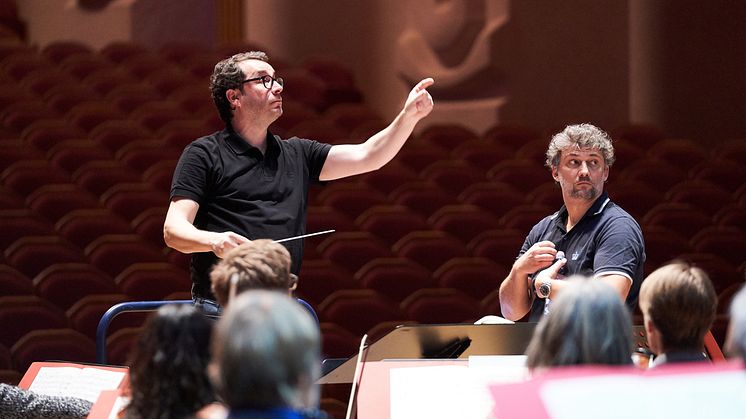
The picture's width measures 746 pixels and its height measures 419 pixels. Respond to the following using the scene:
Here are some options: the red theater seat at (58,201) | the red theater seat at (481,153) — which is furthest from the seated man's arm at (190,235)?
the red theater seat at (481,153)

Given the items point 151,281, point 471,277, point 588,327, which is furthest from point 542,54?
point 588,327

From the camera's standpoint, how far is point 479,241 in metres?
4.45

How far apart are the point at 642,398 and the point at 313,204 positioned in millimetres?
3410

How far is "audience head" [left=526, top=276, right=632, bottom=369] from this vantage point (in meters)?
1.51

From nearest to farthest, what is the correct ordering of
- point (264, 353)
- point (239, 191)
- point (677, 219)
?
point (264, 353) → point (239, 191) → point (677, 219)

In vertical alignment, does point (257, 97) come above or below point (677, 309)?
above

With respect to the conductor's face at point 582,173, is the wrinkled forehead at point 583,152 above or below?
above

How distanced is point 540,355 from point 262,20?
5.85 meters

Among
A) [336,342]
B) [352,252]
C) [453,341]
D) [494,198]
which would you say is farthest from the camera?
[494,198]

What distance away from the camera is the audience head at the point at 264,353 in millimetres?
1293

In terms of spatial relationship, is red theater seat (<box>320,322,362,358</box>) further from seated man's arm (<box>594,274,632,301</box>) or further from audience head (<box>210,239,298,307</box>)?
audience head (<box>210,239,298,307</box>)

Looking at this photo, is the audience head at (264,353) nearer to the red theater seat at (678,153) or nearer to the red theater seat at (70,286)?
the red theater seat at (70,286)

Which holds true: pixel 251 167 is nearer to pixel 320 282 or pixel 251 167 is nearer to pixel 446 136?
pixel 320 282

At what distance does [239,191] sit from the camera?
2703 mm
